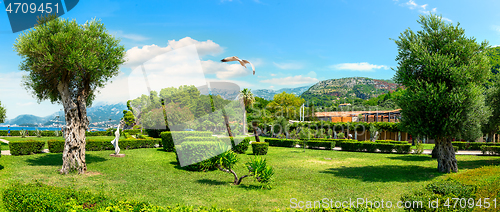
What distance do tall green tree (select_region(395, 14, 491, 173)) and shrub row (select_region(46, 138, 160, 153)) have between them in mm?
20013

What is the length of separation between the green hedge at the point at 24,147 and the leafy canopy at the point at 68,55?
15.2 ft

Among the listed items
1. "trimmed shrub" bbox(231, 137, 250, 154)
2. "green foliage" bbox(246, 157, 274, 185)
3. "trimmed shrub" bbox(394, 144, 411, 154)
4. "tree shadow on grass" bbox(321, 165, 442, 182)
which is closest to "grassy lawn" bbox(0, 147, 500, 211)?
"tree shadow on grass" bbox(321, 165, 442, 182)

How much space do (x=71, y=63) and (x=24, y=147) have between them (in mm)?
9401

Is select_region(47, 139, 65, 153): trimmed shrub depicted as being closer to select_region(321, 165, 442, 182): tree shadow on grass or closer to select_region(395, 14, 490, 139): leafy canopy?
select_region(321, 165, 442, 182): tree shadow on grass

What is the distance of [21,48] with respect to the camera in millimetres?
11086

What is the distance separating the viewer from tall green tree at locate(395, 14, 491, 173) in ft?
39.7

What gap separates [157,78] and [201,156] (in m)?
4.66

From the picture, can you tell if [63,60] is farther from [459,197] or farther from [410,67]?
[410,67]

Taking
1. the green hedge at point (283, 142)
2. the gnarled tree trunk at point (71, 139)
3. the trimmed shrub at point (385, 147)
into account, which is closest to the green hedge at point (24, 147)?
the gnarled tree trunk at point (71, 139)

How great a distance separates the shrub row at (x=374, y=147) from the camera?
84.2ft

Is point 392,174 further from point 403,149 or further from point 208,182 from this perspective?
point 403,149

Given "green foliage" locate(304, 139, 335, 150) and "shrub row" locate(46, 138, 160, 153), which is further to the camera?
"green foliage" locate(304, 139, 335, 150)

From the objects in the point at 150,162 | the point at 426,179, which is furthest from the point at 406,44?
the point at 150,162

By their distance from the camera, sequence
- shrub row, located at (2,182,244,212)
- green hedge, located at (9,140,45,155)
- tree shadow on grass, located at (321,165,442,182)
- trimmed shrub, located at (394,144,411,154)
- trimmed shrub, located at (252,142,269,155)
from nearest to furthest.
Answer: shrub row, located at (2,182,244,212)
tree shadow on grass, located at (321,165,442,182)
green hedge, located at (9,140,45,155)
trimmed shrub, located at (252,142,269,155)
trimmed shrub, located at (394,144,411,154)
